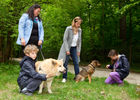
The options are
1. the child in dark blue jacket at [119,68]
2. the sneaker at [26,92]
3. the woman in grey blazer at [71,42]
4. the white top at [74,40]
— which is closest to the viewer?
the sneaker at [26,92]

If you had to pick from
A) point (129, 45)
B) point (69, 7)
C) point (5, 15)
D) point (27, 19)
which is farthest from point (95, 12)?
point (27, 19)

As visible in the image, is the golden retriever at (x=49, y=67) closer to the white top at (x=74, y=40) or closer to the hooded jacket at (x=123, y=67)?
the white top at (x=74, y=40)

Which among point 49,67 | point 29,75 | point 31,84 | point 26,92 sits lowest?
point 26,92

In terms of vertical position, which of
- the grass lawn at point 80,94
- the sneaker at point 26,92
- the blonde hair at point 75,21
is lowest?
the grass lawn at point 80,94

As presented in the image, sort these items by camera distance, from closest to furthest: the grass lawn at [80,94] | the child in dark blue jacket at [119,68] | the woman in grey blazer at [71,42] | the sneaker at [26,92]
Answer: the grass lawn at [80,94] < the sneaker at [26,92] < the child in dark blue jacket at [119,68] < the woman in grey blazer at [71,42]

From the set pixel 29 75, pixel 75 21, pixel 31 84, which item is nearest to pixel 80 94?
pixel 31 84

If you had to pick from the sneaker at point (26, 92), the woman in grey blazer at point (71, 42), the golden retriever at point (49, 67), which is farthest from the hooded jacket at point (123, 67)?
the sneaker at point (26, 92)

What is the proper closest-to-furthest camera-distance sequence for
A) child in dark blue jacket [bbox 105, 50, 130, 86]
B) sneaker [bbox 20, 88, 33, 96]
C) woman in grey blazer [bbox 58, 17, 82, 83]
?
sneaker [bbox 20, 88, 33, 96]
child in dark blue jacket [bbox 105, 50, 130, 86]
woman in grey blazer [bbox 58, 17, 82, 83]

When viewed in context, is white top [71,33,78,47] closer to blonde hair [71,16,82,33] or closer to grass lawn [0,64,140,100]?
blonde hair [71,16,82,33]

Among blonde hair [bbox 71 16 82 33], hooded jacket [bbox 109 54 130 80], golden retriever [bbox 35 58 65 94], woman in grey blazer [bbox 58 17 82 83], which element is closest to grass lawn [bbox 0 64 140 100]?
golden retriever [bbox 35 58 65 94]

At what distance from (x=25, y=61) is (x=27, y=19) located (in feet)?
3.98

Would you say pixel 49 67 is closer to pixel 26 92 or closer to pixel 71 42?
pixel 26 92

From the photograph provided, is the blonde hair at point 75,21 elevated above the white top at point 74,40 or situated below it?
above

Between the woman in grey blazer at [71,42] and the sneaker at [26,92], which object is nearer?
the sneaker at [26,92]
